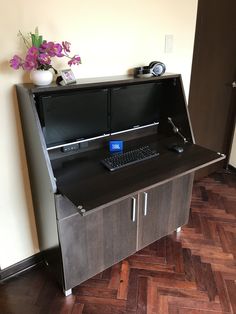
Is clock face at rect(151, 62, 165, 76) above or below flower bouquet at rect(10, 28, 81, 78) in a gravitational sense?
below

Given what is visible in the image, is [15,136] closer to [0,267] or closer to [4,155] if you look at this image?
[4,155]

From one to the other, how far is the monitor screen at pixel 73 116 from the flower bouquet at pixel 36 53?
18 cm

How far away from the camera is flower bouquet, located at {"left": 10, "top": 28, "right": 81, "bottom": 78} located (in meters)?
1.40

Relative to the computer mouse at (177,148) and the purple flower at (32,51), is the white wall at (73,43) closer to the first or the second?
the purple flower at (32,51)

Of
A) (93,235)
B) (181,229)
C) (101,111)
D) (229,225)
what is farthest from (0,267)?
(229,225)

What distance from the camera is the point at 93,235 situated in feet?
5.50

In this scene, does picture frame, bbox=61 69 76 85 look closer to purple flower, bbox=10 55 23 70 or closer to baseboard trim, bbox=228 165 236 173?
purple flower, bbox=10 55 23 70

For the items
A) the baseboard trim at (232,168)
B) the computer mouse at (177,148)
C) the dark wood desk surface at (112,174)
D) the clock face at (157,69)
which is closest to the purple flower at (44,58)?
the dark wood desk surface at (112,174)

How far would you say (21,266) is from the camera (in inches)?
76.5

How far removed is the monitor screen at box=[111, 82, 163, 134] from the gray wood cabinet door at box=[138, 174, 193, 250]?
50cm

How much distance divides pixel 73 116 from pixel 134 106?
0.48m

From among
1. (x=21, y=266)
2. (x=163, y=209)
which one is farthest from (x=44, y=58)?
(x=21, y=266)

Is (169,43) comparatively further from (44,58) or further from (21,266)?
(21,266)

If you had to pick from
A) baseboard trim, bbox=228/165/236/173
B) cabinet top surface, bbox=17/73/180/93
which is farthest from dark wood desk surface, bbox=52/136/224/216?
baseboard trim, bbox=228/165/236/173
